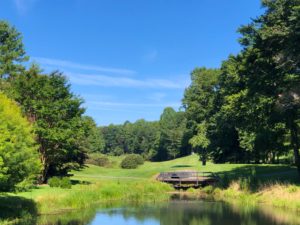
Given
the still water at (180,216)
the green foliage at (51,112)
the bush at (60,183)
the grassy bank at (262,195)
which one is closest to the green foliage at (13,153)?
the still water at (180,216)

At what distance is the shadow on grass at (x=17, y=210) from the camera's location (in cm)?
2570

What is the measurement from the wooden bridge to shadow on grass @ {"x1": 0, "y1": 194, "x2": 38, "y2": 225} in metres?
25.6

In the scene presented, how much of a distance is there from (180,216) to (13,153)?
12.8m

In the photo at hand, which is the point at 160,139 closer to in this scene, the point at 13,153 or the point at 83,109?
the point at 83,109

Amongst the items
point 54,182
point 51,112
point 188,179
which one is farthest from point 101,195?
point 188,179

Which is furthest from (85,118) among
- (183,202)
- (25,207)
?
(25,207)

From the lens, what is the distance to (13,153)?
80.4ft

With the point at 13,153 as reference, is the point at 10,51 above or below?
above

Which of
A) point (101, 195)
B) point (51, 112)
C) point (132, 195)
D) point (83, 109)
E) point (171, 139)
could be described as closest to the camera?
point (101, 195)

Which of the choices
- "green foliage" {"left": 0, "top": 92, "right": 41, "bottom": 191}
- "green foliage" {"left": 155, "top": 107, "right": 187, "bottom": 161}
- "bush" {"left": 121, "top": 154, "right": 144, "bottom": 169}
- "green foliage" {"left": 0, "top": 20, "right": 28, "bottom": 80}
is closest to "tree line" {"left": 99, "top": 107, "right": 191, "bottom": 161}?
"green foliage" {"left": 155, "top": 107, "right": 187, "bottom": 161}

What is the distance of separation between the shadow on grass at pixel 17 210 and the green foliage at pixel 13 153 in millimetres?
1068

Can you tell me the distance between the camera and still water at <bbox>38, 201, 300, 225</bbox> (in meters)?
27.5

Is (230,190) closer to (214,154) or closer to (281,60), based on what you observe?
(281,60)

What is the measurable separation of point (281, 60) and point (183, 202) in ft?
48.9
